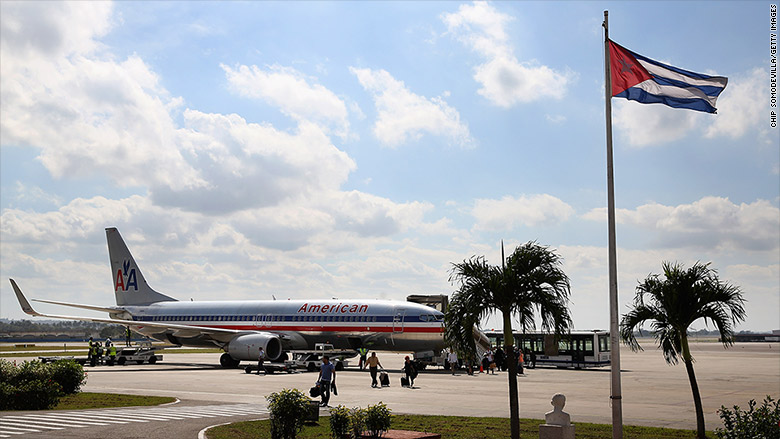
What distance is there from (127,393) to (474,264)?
16934 mm

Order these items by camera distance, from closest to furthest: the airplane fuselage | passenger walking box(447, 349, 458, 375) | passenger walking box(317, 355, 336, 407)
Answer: passenger walking box(317, 355, 336, 407) → passenger walking box(447, 349, 458, 375) → the airplane fuselage

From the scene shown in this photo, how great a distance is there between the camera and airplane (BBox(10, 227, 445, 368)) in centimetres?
4328

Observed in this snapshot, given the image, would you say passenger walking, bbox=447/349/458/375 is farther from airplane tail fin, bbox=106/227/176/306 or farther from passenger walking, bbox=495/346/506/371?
airplane tail fin, bbox=106/227/176/306

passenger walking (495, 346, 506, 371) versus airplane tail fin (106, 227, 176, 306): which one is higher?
airplane tail fin (106, 227, 176, 306)

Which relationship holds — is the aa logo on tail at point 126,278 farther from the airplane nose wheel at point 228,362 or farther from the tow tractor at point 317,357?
the tow tractor at point 317,357

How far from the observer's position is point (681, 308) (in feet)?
56.5

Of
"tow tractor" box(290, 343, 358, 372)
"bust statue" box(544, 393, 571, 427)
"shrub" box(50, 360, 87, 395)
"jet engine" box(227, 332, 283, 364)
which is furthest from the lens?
"jet engine" box(227, 332, 283, 364)

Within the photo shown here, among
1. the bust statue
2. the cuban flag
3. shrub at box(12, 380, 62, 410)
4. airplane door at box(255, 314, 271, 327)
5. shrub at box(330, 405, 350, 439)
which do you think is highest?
the cuban flag

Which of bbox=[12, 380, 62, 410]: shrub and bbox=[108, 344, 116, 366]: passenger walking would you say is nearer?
bbox=[12, 380, 62, 410]: shrub

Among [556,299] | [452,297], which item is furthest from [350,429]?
[556,299]

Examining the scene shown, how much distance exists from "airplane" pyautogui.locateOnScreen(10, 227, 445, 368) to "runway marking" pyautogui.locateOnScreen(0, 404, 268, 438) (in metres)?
21.1

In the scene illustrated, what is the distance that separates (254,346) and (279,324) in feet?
11.4

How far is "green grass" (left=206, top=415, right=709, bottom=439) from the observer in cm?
1622

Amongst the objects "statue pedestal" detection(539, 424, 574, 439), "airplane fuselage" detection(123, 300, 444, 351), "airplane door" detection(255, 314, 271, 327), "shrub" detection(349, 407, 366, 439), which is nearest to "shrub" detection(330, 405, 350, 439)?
"shrub" detection(349, 407, 366, 439)
